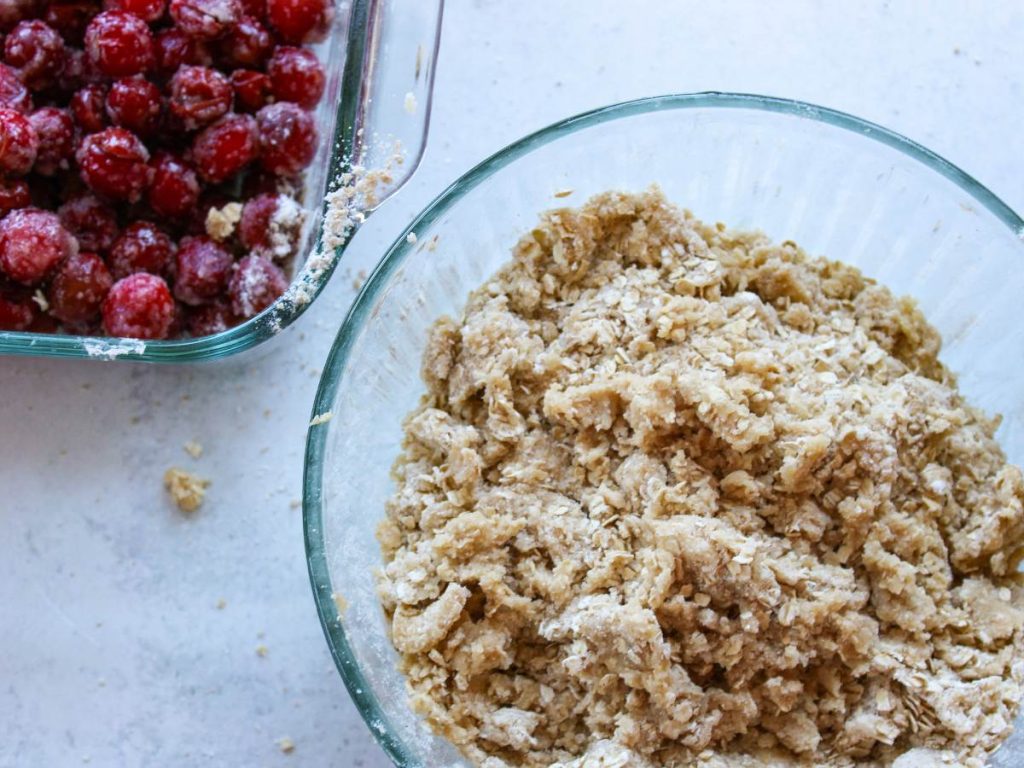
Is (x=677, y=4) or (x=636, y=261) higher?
(x=677, y=4)

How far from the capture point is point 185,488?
1.66 m

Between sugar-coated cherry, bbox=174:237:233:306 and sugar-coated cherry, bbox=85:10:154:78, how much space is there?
0.27m

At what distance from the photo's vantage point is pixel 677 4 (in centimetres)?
179

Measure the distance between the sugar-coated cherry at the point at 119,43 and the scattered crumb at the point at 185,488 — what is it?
61 cm

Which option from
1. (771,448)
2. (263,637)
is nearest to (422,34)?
(771,448)

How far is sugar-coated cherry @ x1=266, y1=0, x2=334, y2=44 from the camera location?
165cm

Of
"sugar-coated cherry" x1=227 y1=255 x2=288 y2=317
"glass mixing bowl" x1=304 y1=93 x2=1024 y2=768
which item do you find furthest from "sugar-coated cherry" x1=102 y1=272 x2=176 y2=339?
"glass mixing bowl" x1=304 y1=93 x2=1024 y2=768

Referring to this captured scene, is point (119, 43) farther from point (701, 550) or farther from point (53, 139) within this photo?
point (701, 550)

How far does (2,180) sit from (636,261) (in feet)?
3.04

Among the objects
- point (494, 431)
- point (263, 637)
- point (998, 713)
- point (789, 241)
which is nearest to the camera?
point (998, 713)

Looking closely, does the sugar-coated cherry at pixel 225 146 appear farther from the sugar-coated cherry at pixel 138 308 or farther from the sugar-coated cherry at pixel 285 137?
the sugar-coated cherry at pixel 138 308

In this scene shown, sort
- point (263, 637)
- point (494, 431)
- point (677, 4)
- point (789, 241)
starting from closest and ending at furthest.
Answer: point (494, 431)
point (789, 241)
point (263, 637)
point (677, 4)

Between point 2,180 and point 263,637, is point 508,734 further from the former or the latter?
point 2,180

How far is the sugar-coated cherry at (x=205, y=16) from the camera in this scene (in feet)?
5.25
